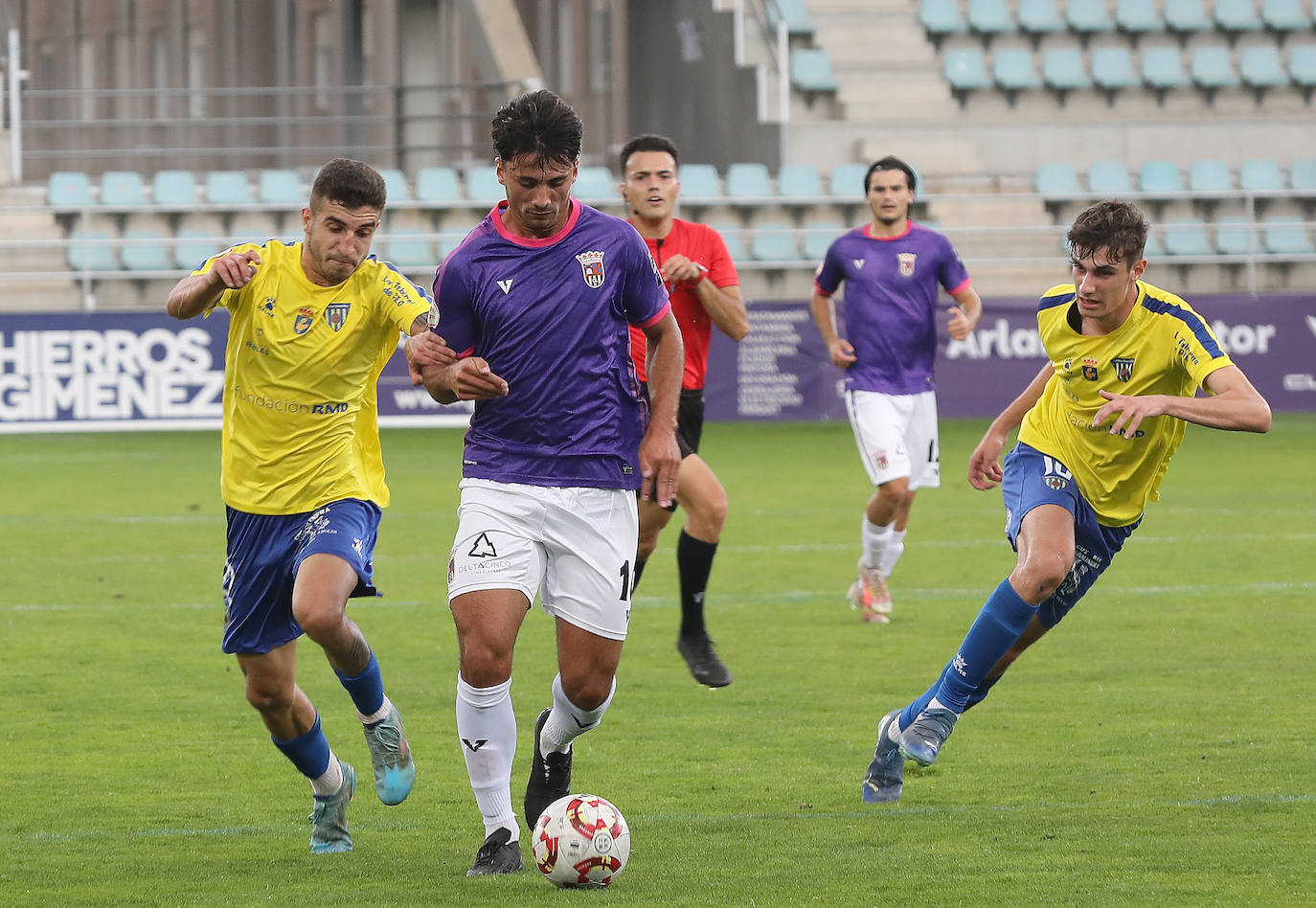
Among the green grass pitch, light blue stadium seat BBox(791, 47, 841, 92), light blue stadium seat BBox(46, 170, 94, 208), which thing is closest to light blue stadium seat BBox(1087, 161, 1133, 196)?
light blue stadium seat BBox(791, 47, 841, 92)

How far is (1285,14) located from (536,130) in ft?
76.7

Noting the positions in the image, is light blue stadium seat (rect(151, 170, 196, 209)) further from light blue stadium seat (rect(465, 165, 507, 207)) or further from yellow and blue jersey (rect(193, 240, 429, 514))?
yellow and blue jersey (rect(193, 240, 429, 514))

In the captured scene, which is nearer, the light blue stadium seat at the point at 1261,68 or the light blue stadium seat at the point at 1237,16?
the light blue stadium seat at the point at 1261,68

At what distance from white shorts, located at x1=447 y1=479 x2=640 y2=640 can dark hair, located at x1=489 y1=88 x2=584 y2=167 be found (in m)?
0.88

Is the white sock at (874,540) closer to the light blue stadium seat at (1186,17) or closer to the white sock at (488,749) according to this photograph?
the white sock at (488,749)

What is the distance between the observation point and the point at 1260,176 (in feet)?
76.3

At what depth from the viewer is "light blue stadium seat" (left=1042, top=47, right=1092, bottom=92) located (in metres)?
24.7

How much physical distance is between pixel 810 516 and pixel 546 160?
8533 millimetres

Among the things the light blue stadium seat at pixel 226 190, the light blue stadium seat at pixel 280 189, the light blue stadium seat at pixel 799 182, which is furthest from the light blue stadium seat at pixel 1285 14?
the light blue stadium seat at pixel 226 190

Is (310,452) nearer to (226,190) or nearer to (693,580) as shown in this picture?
(693,580)

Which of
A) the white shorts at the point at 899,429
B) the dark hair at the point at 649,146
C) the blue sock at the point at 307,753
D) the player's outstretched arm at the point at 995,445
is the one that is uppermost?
the dark hair at the point at 649,146

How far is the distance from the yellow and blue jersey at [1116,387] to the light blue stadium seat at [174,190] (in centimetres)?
1802

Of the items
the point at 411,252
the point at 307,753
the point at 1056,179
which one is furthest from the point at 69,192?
the point at 307,753

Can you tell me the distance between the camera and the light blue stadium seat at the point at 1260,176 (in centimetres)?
2312
